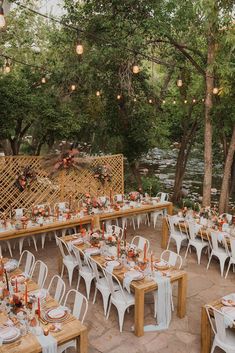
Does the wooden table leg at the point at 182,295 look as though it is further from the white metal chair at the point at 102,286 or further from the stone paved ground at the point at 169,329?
the white metal chair at the point at 102,286

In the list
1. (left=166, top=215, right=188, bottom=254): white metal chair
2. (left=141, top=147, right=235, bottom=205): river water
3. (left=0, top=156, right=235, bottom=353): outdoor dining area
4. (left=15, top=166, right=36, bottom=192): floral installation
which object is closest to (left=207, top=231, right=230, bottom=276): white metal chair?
(left=0, top=156, right=235, bottom=353): outdoor dining area

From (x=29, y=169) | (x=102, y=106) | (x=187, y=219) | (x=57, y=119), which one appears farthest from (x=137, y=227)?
(x=102, y=106)

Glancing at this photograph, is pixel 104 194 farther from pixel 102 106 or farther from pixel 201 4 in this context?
pixel 201 4

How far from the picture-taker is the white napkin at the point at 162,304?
5035mm

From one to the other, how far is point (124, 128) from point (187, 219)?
5475 mm

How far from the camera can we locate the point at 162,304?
5066 mm

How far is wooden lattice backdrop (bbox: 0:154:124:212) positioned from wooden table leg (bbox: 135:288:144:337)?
4521 mm

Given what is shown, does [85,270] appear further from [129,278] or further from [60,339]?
[60,339]

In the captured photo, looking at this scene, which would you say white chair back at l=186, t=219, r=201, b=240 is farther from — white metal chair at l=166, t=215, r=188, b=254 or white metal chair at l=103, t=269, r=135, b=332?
white metal chair at l=103, t=269, r=135, b=332

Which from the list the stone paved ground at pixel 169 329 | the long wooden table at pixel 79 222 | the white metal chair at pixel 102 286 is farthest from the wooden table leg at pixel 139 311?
the long wooden table at pixel 79 222

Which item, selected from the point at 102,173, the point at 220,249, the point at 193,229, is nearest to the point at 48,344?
the point at 220,249

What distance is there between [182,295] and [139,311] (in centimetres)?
83

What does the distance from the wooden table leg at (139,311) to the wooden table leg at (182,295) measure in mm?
754

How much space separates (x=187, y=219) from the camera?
7891mm
